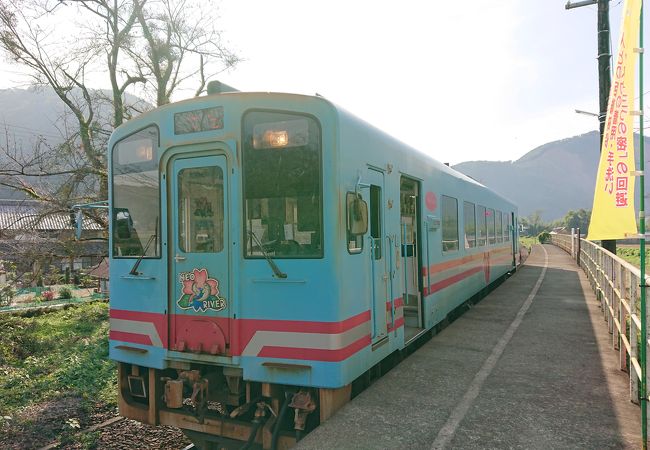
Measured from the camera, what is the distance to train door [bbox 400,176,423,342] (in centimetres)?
667

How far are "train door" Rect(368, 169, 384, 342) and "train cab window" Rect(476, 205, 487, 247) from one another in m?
6.14

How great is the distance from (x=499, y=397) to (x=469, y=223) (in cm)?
543

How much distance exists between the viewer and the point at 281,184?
13.6 ft

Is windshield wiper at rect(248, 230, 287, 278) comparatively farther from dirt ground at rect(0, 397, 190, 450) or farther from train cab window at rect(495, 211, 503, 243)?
train cab window at rect(495, 211, 503, 243)

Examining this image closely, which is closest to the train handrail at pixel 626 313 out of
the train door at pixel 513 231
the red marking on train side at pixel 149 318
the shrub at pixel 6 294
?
the red marking on train side at pixel 149 318

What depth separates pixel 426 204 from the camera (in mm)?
6926

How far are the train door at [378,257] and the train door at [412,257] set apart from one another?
1432 millimetres

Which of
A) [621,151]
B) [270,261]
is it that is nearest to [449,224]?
[621,151]

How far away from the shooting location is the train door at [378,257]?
480 centimetres

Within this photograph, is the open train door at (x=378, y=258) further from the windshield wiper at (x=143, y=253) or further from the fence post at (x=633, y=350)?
the fence post at (x=633, y=350)

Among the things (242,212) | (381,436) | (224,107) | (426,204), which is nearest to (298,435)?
(381,436)

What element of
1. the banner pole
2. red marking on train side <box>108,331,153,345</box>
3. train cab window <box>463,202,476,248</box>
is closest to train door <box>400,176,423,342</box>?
train cab window <box>463,202,476,248</box>

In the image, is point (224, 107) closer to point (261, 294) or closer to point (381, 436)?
point (261, 294)

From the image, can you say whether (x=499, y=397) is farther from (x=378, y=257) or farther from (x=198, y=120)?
(x=198, y=120)
